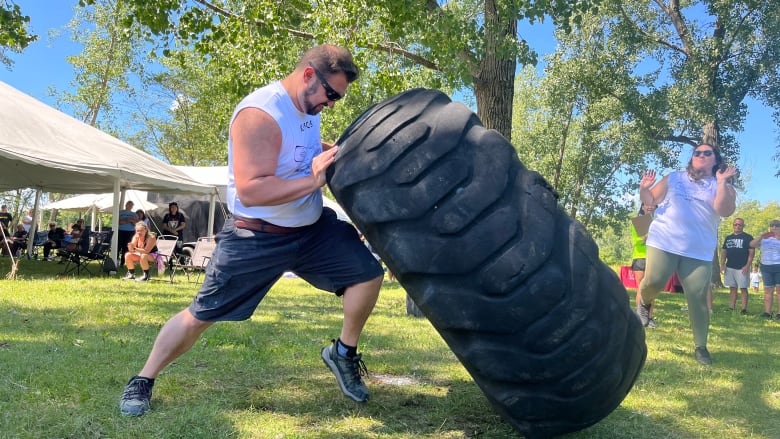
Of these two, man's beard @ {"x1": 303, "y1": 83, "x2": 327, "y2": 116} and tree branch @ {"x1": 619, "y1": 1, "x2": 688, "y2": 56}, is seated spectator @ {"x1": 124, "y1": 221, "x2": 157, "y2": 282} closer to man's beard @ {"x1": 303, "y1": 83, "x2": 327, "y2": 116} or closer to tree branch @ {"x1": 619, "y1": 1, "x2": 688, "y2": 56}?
man's beard @ {"x1": 303, "y1": 83, "x2": 327, "y2": 116}

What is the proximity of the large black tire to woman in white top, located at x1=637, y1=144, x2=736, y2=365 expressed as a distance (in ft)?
9.44

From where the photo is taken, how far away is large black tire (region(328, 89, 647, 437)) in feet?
7.25

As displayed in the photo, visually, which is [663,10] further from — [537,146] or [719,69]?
[537,146]

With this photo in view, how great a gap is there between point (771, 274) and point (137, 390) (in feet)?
35.1

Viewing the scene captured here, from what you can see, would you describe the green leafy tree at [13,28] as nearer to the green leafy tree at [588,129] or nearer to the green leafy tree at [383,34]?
the green leafy tree at [383,34]

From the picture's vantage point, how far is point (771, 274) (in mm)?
10273

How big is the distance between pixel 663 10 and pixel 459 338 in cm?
2049

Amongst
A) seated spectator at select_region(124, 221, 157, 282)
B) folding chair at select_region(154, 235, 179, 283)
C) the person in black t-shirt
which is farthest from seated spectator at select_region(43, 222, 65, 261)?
the person in black t-shirt

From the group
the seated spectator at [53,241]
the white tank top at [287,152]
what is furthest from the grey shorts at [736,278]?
the seated spectator at [53,241]

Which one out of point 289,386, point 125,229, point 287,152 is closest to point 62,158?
point 125,229

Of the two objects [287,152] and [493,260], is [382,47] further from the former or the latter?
[493,260]

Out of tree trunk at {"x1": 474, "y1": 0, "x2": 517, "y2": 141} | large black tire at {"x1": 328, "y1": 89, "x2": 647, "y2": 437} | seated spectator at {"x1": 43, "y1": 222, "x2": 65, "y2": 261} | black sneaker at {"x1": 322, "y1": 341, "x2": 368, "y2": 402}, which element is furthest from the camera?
seated spectator at {"x1": 43, "y1": 222, "x2": 65, "y2": 261}

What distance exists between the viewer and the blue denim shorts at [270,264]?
118 inches

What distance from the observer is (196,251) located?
12148 millimetres
